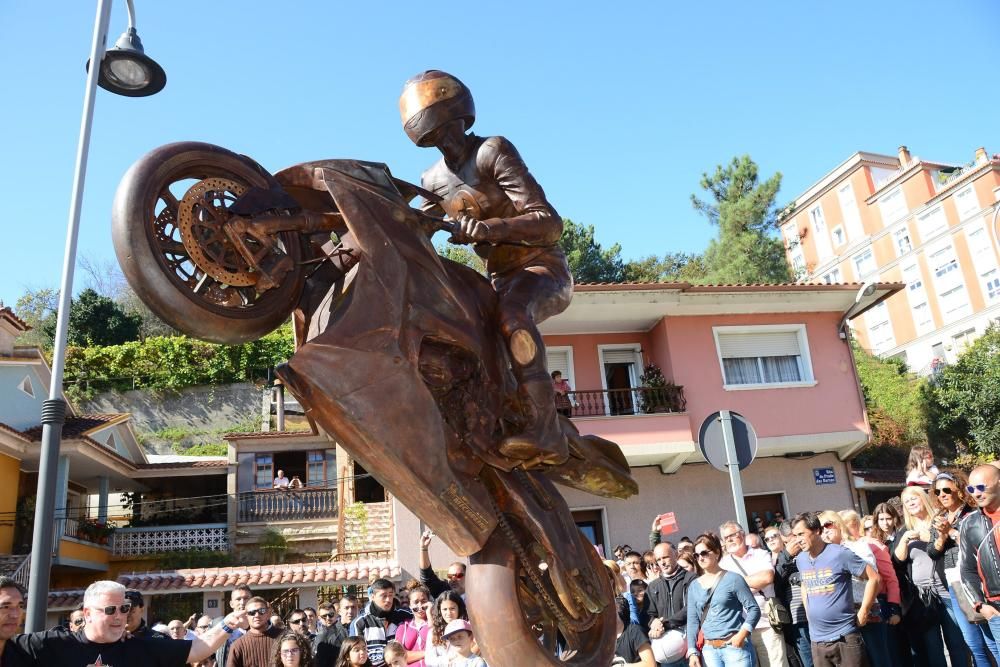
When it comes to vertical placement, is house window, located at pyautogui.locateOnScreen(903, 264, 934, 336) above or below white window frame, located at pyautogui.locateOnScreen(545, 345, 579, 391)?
above

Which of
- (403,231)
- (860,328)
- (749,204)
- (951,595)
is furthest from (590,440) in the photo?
(860,328)

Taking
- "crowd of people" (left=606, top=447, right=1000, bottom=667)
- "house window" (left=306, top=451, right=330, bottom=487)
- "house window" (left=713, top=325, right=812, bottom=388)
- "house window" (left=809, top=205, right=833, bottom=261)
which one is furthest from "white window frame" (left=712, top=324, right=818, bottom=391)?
"house window" (left=809, top=205, right=833, bottom=261)

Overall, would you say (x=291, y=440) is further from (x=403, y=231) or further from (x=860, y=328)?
(x=860, y=328)

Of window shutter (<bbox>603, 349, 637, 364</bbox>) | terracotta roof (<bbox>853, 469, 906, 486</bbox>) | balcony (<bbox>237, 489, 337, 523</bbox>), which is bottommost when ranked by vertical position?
terracotta roof (<bbox>853, 469, 906, 486</bbox>)

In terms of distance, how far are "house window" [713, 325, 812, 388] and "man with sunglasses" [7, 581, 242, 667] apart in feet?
57.5

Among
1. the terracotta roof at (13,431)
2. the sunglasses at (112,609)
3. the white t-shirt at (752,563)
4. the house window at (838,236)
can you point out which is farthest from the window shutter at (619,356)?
the house window at (838,236)

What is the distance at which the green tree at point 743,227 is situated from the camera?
4256 cm

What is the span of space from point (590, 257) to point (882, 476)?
22245mm

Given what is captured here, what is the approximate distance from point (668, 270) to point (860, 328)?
45.9 feet

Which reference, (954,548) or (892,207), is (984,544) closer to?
(954,548)

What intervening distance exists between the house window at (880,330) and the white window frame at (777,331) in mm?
32445

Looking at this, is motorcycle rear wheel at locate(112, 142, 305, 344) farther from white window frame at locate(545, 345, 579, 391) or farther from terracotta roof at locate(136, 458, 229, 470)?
terracotta roof at locate(136, 458, 229, 470)

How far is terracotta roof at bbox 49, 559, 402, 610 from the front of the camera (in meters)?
19.4

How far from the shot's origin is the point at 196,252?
358 cm
